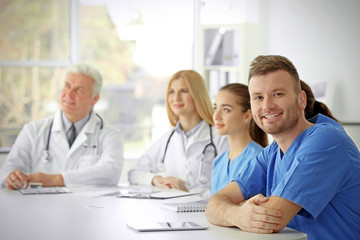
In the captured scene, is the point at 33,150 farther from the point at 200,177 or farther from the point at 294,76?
the point at 294,76

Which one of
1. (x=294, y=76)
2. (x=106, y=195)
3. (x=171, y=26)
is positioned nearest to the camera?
(x=294, y=76)

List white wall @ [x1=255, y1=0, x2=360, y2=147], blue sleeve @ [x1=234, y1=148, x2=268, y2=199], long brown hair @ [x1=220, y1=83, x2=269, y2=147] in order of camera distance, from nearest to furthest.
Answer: blue sleeve @ [x1=234, y1=148, x2=268, y2=199], long brown hair @ [x1=220, y1=83, x2=269, y2=147], white wall @ [x1=255, y1=0, x2=360, y2=147]

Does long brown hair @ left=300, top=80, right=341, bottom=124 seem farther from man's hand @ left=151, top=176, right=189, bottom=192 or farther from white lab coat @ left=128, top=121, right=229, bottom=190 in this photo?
white lab coat @ left=128, top=121, right=229, bottom=190

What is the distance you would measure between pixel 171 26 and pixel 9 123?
176cm

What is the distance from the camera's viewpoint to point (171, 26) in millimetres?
5559

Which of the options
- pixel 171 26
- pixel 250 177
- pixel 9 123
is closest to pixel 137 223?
pixel 250 177

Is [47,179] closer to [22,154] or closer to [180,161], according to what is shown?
[22,154]

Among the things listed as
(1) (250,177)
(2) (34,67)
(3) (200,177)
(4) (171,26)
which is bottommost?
(3) (200,177)

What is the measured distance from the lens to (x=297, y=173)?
1.80 meters

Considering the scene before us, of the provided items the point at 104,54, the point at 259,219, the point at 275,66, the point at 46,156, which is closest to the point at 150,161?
the point at 46,156

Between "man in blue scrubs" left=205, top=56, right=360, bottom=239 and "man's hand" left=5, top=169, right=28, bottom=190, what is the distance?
4.56 ft

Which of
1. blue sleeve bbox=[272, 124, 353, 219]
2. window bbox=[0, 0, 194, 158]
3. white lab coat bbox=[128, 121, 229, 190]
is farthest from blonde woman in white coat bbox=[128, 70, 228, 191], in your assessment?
window bbox=[0, 0, 194, 158]

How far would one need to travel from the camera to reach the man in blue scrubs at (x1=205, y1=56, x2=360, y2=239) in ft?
5.85

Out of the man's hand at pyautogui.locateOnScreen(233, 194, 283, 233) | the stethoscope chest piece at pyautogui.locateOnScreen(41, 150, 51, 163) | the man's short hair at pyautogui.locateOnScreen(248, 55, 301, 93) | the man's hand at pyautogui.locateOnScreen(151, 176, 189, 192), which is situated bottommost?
the man's hand at pyautogui.locateOnScreen(151, 176, 189, 192)
